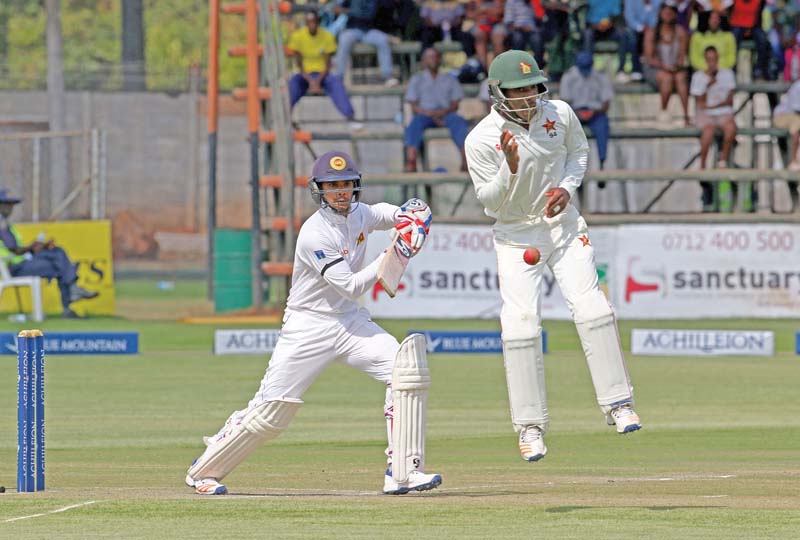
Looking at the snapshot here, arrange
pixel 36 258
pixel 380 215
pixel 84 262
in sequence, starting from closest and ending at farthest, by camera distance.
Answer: pixel 380 215, pixel 36 258, pixel 84 262

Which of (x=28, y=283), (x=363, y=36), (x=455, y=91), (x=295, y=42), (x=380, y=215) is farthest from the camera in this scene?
(x=363, y=36)

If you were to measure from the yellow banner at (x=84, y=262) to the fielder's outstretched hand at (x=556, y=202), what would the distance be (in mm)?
15559

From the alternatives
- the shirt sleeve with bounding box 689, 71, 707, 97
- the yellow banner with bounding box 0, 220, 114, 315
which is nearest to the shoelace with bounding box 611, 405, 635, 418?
the yellow banner with bounding box 0, 220, 114, 315

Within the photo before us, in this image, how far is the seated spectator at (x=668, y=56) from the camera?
78.5ft

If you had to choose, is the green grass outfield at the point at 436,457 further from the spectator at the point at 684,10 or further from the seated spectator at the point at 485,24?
the spectator at the point at 684,10

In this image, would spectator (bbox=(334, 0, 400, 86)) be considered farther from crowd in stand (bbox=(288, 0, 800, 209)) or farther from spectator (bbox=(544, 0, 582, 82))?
spectator (bbox=(544, 0, 582, 82))

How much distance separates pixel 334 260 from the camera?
781 centimetres

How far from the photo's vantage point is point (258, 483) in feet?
29.4

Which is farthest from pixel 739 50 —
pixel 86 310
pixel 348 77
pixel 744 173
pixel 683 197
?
pixel 683 197

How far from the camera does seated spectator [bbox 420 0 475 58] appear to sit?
80.9ft

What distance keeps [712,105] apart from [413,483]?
656 inches

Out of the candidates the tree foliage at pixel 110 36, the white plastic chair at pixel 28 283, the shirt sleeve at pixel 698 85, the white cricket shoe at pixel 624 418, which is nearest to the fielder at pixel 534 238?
the white cricket shoe at pixel 624 418

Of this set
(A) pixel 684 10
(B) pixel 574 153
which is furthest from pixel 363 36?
(B) pixel 574 153

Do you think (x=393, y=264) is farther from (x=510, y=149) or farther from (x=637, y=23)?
(x=637, y=23)
